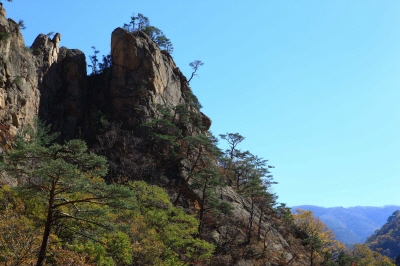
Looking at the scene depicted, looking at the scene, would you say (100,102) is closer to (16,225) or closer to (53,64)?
(53,64)

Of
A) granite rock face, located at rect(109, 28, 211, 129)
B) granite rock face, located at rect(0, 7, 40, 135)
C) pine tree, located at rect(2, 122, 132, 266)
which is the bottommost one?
pine tree, located at rect(2, 122, 132, 266)

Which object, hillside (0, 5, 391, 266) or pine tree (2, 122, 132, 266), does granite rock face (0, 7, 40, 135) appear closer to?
hillside (0, 5, 391, 266)

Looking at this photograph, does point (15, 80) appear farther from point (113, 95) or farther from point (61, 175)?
point (61, 175)

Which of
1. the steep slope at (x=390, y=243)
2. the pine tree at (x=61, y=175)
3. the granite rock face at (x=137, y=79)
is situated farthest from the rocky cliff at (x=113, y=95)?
the steep slope at (x=390, y=243)

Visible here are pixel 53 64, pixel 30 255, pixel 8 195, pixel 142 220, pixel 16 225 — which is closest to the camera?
pixel 30 255

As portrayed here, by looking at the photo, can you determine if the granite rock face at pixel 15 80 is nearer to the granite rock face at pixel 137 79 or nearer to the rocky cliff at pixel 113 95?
the rocky cliff at pixel 113 95

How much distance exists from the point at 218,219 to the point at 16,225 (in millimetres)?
21090

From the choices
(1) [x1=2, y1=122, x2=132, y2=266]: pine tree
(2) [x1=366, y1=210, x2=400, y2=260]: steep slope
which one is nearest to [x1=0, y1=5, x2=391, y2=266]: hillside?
(1) [x1=2, y1=122, x2=132, y2=266]: pine tree

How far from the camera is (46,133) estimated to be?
3469 centimetres

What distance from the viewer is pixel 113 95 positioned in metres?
42.8

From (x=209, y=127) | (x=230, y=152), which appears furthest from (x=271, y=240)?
(x=209, y=127)

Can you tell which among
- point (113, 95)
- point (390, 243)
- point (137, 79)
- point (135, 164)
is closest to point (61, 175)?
point (135, 164)

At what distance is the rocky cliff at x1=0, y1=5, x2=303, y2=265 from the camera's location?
31.4 metres

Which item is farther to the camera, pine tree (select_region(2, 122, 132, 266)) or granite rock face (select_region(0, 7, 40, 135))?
granite rock face (select_region(0, 7, 40, 135))
